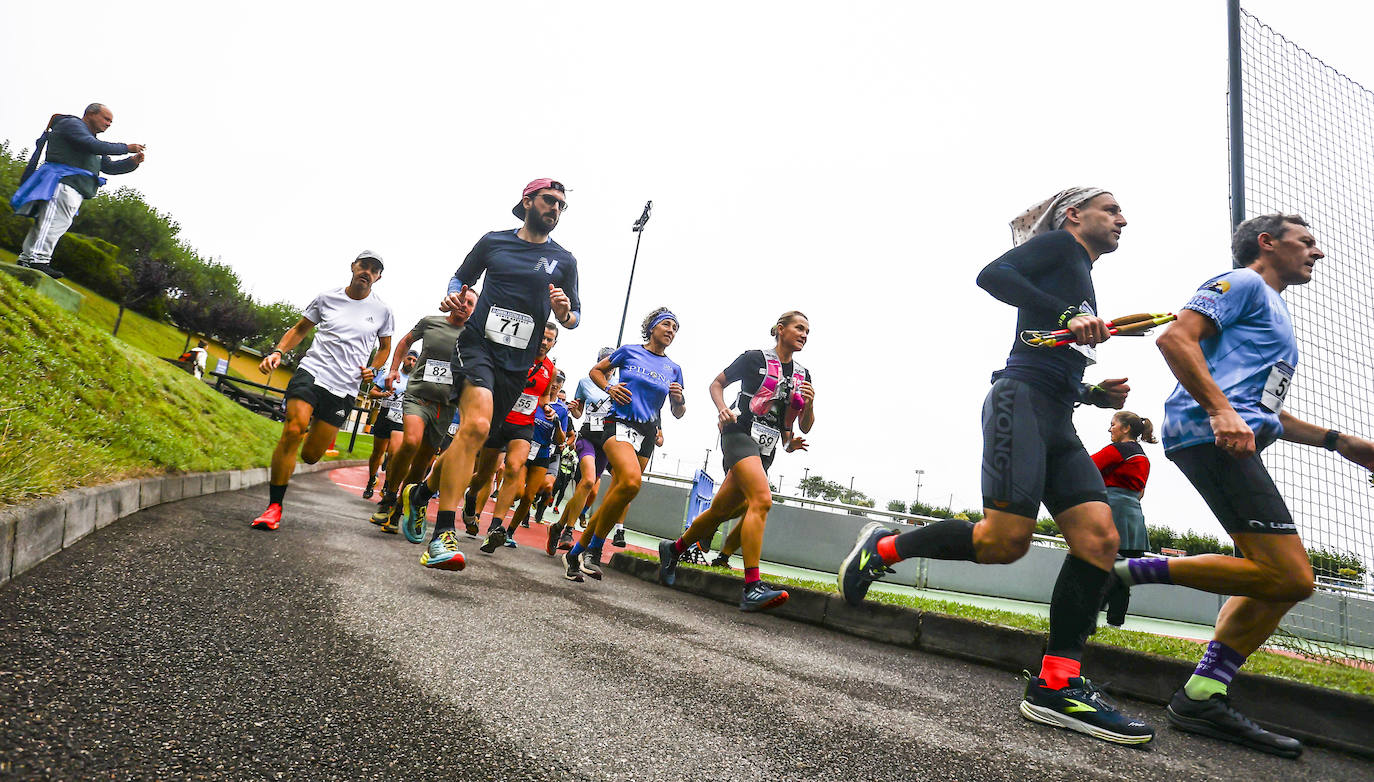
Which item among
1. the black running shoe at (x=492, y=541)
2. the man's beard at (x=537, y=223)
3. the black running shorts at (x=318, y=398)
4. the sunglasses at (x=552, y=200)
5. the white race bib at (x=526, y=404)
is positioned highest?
the sunglasses at (x=552, y=200)

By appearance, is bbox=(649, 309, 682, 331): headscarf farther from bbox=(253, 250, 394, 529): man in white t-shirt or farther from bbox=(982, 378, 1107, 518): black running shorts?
bbox=(982, 378, 1107, 518): black running shorts

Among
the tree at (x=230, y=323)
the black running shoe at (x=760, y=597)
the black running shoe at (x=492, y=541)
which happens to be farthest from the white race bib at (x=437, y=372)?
the tree at (x=230, y=323)

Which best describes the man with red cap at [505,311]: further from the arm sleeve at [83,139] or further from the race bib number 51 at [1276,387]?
the arm sleeve at [83,139]

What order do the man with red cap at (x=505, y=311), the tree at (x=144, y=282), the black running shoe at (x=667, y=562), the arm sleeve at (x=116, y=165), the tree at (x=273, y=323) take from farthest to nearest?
the tree at (x=273, y=323) < the tree at (x=144, y=282) < the arm sleeve at (x=116, y=165) < the black running shoe at (x=667, y=562) < the man with red cap at (x=505, y=311)

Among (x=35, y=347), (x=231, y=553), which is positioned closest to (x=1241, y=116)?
(x=231, y=553)

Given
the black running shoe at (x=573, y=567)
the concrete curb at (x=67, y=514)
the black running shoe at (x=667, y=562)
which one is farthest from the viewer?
the black running shoe at (x=667, y=562)

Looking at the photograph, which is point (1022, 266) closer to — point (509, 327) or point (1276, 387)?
point (1276, 387)

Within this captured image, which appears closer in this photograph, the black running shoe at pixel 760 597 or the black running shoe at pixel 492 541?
the black running shoe at pixel 760 597

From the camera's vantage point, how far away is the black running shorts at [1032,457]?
3135 millimetres

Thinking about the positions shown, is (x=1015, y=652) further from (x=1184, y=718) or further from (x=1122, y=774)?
(x=1122, y=774)

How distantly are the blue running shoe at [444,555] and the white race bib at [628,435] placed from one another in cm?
237

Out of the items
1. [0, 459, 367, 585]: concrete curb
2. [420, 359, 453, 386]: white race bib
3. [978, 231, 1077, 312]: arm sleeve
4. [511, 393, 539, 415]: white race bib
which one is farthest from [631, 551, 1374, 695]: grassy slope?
[0, 459, 367, 585]: concrete curb

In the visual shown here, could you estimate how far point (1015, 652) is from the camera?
14.3 ft

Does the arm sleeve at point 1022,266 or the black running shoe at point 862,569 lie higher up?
the arm sleeve at point 1022,266
